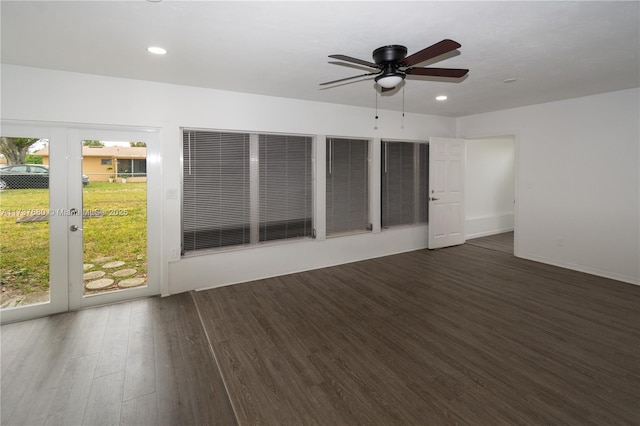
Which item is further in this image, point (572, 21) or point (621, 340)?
point (621, 340)

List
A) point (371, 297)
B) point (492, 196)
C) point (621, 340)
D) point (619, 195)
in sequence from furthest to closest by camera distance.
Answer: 1. point (492, 196)
2. point (619, 195)
3. point (371, 297)
4. point (621, 340)

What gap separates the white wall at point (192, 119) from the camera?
3219mm

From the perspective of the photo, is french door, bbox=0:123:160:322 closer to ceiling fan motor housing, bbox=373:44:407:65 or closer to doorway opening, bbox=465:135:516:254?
ceiling fan motor housing, bbox=373:44:407:65

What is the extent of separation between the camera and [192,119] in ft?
12.7

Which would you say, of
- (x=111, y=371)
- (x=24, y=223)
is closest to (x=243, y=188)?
(x=24, y=223)

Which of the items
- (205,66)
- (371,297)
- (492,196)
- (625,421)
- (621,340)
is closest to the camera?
(625,421)

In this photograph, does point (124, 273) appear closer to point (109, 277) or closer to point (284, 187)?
point (109, 277)

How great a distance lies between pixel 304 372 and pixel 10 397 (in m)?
2.03

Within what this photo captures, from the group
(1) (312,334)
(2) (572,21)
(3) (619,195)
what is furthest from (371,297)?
(3) (619,195)

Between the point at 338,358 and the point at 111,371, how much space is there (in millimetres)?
1801

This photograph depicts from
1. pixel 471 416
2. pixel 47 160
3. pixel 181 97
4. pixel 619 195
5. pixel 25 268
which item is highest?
pixel 181 97

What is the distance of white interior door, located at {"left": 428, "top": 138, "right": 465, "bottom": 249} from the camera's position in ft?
19.6

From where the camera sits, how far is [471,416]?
76.1 inches

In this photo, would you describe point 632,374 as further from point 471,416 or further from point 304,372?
point 304,372
